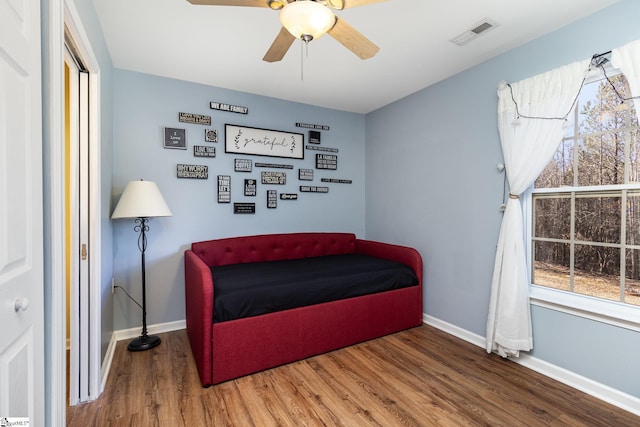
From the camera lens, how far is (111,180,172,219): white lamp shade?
94.9 inches

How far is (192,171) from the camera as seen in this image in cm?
309

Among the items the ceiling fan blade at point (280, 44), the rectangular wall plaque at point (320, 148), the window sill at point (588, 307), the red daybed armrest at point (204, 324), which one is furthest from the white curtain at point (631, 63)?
the red daybed armrest at point (204, 324)

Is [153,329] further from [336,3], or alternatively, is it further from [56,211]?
[336,3]

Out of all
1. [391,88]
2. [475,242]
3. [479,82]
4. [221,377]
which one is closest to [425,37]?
[479,82]

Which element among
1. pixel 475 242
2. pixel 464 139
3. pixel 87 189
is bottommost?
pixel 475 242

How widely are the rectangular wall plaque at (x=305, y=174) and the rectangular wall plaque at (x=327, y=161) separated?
140 mm

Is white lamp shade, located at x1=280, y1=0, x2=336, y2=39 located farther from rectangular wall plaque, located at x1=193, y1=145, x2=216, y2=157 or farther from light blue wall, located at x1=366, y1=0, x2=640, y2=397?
rectangular wall plaque, located at x1=193, y1=145, x2=216, y2=157

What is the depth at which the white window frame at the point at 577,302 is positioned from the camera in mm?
1889

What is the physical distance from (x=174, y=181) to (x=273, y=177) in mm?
1043

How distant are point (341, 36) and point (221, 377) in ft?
7.54

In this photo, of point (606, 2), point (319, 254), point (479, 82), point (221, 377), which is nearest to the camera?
point (606, 2)

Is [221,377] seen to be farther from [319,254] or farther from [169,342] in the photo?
[319,254]

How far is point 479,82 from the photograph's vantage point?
8.95 feet

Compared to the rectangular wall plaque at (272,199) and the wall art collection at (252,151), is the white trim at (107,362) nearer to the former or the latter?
the wall art collection at (252,151)
